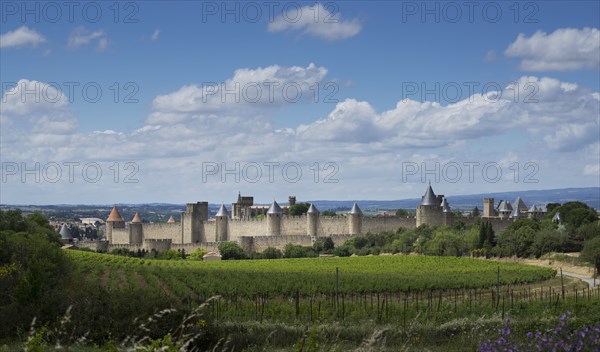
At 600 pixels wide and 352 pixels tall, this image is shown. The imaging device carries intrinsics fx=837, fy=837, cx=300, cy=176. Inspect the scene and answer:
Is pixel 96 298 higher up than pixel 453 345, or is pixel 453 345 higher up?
pixel 96 298

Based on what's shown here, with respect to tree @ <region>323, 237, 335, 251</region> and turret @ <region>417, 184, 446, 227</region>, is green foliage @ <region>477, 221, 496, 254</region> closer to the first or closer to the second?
turret @ <region>417, 184, 446, 227</region>

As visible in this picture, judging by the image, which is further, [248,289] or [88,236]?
[88,236]

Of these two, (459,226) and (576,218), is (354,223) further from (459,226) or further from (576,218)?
(576,218)

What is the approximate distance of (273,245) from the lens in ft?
234

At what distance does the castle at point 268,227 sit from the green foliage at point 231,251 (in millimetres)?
2426

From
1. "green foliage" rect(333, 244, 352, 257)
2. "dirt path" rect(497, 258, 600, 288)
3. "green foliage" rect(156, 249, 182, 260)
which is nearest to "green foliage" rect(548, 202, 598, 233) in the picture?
"dirt path" rect(497, 258, 600, 288)

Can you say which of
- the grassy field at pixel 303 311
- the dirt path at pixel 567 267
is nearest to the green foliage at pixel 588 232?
the dirt path at pixel 567 267

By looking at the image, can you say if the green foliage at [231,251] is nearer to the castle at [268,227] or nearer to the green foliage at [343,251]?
the castle at [268,227]

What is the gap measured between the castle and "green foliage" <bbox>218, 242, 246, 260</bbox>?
2.43 meters

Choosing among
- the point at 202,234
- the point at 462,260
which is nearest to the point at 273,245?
the point at 202,234

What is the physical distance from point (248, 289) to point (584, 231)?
31.2 metres

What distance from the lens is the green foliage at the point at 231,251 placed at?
65812mm

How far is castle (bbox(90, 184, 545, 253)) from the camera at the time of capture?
233 ft

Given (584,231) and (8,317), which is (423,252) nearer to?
(584,231)
